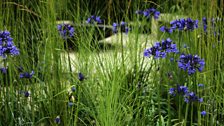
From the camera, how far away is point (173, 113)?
10.3ft

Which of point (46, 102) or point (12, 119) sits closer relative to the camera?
point (12, 119)

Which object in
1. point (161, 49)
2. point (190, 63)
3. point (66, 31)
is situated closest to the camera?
point (190, 63)

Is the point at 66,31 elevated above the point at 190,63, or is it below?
above

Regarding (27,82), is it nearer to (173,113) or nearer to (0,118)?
(0,118)

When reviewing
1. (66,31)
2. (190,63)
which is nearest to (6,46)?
(66,31)

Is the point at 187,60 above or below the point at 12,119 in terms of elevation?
above

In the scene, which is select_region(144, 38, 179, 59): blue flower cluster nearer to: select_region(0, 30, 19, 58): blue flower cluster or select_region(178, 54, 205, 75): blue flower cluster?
select_region(178, 54, 205, 75): blue flower cluster

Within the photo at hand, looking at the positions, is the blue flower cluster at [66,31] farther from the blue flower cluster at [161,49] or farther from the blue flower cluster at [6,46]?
the blue flower cluster at [161,49]

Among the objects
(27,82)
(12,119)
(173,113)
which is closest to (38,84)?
A: (27,82)

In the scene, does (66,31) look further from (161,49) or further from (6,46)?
(161,49)

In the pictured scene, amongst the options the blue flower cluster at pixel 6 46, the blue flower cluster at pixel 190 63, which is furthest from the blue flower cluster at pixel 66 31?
the blue flower cluster at pixel 190 63

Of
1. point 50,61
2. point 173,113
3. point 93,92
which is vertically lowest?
point 173,113

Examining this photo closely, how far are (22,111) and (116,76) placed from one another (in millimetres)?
776

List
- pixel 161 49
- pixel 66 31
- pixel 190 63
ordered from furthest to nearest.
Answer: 1. pixel 66 31
2. pixel 161 49
3. pixel 190 63
